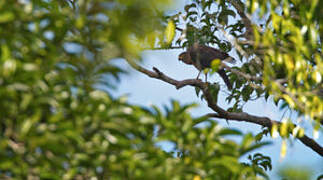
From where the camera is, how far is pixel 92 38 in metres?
3.09

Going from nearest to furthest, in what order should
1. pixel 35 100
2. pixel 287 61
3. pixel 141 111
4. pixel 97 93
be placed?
pixel 35 100, pixel 97 93, pixel 141 111, pixel 287 61

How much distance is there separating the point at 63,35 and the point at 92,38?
0.62ft

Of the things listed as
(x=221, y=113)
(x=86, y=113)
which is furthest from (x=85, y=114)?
(x=221, y=113)

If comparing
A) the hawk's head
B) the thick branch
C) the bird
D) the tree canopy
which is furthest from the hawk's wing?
the tree canopy

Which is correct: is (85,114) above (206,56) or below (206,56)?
below

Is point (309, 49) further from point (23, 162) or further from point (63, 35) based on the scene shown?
point (23, 162)

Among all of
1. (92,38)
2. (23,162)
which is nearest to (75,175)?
(23,162)

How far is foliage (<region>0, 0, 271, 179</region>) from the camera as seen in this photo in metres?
2.76

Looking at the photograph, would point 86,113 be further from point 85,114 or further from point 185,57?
point 185,57

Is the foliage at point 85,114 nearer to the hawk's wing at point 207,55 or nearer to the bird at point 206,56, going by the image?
the bird at point 206,56

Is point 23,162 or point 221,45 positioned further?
point 221,45

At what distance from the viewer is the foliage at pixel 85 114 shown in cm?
276

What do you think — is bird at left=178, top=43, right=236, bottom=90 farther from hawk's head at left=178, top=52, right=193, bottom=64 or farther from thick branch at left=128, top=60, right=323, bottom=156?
thick branch at left=128, top=60, right=323, bottom=156

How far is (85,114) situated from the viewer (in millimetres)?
2873
